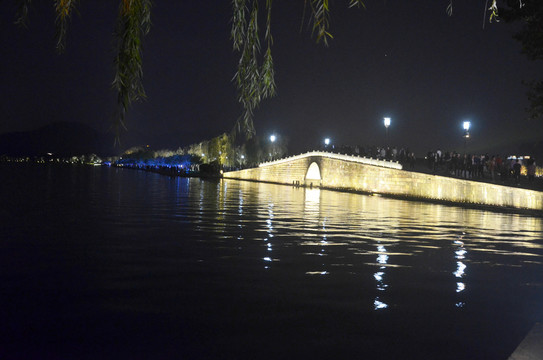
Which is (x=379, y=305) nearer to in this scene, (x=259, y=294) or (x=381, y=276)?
(x=259, y=294)

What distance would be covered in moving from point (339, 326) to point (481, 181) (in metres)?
28.6

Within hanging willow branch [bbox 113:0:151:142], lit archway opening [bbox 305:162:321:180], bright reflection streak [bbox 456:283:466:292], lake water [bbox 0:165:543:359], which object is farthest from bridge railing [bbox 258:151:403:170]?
hanging willow branch [bbox 113:0:151:142]

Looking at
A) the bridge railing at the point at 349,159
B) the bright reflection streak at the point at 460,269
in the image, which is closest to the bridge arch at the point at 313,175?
the bridge railing at the point at 349,159

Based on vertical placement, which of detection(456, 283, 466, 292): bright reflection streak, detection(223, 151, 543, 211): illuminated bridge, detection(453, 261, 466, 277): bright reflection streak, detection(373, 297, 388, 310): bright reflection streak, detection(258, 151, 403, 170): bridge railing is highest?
detection(258, 151, 403, 170): bridge railing

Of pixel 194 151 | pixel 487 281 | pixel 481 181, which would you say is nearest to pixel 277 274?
pixel 487 281

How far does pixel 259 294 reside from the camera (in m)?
6.91

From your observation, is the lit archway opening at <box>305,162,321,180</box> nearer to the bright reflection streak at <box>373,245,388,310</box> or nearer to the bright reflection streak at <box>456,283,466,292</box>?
the bright reflection streak at <box>373,245,388,310</box>

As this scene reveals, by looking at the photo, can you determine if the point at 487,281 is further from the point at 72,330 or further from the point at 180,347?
the point at 72,330

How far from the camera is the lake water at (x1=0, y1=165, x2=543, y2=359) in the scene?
4.95 m

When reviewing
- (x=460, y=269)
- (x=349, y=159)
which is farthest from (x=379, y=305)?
(x=349, y=159)

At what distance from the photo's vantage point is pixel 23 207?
1897 centimetres

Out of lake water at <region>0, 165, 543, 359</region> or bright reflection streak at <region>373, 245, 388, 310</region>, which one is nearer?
lake water at <region>0, 165, 543, 359</region>

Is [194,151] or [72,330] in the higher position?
[194,151]

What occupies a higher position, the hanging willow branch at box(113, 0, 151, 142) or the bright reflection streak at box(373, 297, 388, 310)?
the hanging willow branch at box(113, 0, 151, 142)
